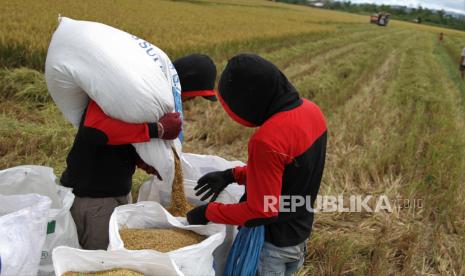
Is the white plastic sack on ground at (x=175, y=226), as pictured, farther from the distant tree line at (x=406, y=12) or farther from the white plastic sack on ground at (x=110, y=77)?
the distant tree line at (x=406, y=12)

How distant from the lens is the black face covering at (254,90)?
149cm

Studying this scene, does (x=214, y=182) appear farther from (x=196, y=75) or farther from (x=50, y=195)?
(x=50, y=195)

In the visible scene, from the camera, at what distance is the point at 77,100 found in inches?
72.0

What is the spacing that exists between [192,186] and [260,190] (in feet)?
2.45

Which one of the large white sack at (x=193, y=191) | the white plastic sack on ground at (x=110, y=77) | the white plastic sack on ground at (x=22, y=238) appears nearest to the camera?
the white plastic sack on ground at (x=22, y=238)

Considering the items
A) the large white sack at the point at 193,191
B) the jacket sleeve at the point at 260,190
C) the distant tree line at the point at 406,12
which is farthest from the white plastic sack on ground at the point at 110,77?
the distant tree line at the point at 406,12

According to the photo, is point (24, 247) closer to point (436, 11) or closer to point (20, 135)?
point (20, 135)

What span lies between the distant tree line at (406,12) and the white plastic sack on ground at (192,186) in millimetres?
76705

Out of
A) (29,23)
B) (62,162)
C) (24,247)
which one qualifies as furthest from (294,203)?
(29,23)

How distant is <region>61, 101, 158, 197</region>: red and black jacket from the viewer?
1719mm

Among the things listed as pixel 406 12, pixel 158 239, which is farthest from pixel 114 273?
pixel 406 12

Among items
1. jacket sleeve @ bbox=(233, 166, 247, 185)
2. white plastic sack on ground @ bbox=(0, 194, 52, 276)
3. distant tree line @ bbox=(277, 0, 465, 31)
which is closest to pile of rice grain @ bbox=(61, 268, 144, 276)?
white plastic sack on ground @ bbox=(0, 194, 52, 276)

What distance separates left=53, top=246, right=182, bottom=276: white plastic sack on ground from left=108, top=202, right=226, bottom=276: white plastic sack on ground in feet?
0.14

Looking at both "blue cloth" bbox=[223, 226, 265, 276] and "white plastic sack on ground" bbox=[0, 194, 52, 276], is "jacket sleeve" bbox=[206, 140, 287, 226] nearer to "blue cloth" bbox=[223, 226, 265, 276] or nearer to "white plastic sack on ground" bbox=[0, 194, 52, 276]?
"blue cloth" bbox=[223, 226, 265, 276]
